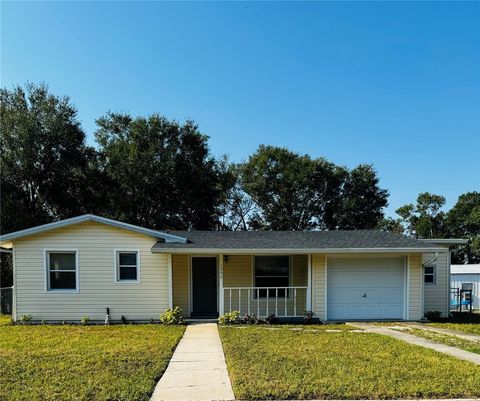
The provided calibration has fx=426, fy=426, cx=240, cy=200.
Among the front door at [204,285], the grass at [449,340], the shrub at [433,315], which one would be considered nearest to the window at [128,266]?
the front door at [204,285]

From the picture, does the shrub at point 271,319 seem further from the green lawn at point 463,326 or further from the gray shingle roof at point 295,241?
the green lawn at point 463,326

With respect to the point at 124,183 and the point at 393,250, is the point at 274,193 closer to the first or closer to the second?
the point at 124,183

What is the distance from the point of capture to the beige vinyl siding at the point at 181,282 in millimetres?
14477

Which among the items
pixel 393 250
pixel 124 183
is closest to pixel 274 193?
pixel 124 183

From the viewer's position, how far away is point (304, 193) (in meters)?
34.4

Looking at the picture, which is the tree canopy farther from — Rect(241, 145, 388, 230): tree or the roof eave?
the roof eave

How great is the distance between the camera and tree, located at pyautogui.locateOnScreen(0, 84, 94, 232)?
23766mm

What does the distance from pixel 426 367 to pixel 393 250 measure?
21.7ft

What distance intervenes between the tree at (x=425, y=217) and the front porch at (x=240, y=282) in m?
37.1

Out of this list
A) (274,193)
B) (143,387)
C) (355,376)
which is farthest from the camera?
(274,193)

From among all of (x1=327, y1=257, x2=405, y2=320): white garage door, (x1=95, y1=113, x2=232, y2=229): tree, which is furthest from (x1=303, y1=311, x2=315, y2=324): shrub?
(x1=95, y1=113, x2=232, y2=229): tree

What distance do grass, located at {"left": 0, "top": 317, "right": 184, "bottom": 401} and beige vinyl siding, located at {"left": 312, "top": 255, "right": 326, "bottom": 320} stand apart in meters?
4.49

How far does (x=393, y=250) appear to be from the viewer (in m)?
13.2

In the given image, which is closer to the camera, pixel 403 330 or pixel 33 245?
pixel 403 330
